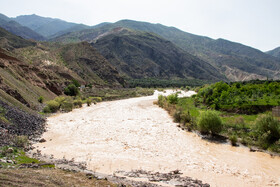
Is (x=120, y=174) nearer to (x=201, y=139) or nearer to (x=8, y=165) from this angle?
(x=8, y=165)

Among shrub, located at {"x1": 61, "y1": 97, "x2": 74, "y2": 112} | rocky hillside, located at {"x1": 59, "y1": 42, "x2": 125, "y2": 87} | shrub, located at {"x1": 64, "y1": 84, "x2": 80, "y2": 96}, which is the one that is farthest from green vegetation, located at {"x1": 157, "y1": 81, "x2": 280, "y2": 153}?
rocky hillside, located at {"x1": 59, "y1": 42, "x2": 125, "y2": 87}

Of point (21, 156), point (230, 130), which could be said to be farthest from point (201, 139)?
point (21, 156)

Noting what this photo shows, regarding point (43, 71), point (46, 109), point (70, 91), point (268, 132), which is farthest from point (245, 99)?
point (43, 71)

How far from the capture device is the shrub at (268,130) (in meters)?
17.1

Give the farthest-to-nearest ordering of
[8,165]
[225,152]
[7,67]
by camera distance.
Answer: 1. [7,67]
2. [225,152]
3. [8,165]

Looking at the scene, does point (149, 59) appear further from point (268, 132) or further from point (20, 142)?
point (20, 142)

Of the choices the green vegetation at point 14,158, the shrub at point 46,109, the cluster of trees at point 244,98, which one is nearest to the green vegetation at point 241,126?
the cluster of trees at point 244,98

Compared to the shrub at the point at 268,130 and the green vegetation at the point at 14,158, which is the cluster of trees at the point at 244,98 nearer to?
the shrub at the point at 268,130

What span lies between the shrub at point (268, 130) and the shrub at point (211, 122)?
396 centimetres

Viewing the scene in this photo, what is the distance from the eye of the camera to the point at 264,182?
480 inches

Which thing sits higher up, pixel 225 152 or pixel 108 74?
pixel 108 74

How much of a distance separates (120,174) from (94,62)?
82155 millimetres

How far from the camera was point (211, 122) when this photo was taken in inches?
829

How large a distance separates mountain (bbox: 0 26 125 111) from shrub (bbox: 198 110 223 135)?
20529mm
